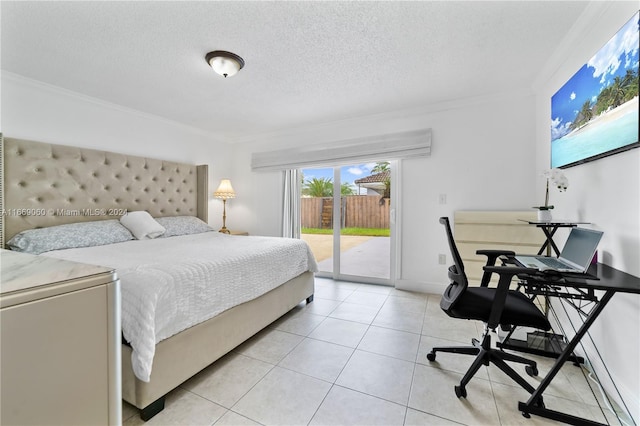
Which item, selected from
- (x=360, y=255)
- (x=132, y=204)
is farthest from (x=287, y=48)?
(x=360, y=255)

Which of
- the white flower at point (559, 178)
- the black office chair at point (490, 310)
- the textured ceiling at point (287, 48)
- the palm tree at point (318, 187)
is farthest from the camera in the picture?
the palm tree at point (318, 187)

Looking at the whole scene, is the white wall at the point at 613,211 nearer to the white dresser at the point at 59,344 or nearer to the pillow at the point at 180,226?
the white dresser at the point at 59,344

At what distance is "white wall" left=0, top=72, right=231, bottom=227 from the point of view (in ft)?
8.00

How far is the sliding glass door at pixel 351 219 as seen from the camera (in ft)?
12.3

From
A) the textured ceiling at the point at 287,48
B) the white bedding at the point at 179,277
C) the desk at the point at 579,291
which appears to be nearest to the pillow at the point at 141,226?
the white bedding at the point at 179,277

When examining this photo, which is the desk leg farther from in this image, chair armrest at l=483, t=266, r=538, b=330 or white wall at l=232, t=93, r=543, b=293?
white wall at l=232, t=93, r=543, b=293

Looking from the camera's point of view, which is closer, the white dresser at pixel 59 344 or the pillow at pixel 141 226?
the white dresser at pixel 59 344

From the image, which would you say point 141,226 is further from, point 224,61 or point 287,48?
point 287,48

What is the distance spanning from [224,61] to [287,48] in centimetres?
51

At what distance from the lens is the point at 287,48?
2076 mm

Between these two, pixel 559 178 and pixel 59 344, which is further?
pixel 559 178

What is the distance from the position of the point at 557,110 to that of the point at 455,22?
46.7 inches

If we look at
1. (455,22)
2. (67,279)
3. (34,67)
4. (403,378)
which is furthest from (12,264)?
(34,67)

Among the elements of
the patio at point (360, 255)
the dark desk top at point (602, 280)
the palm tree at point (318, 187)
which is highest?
the palm tree at point (318, 187)
